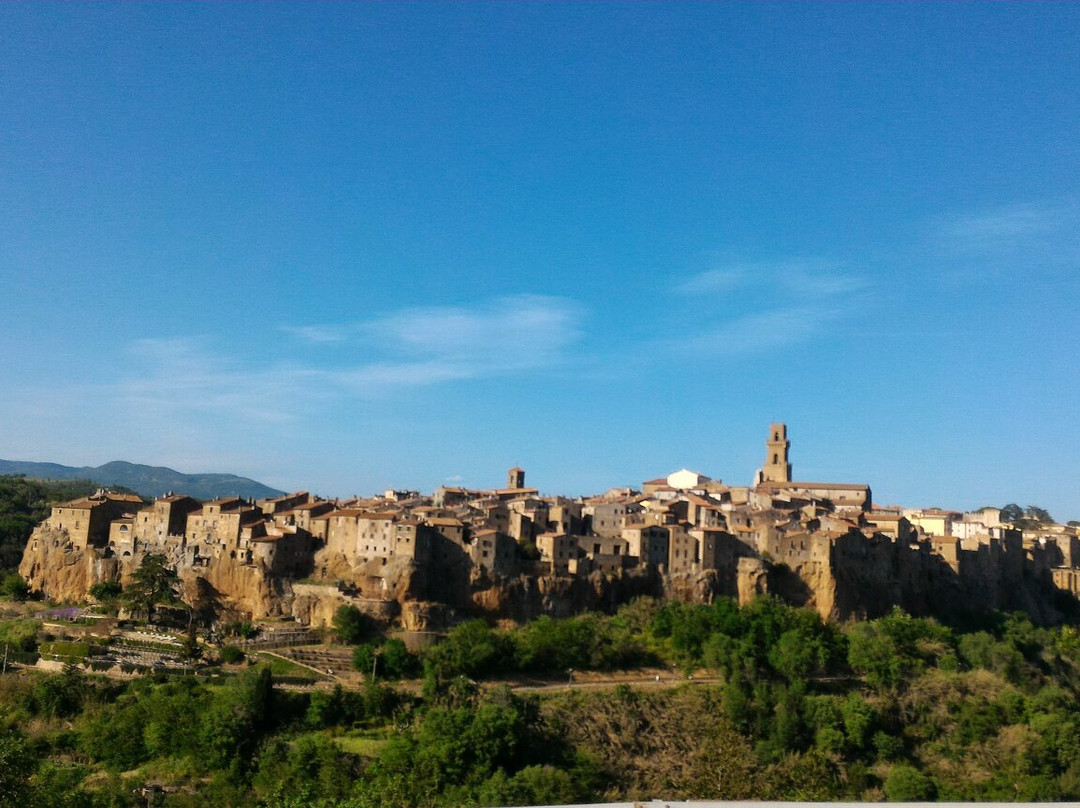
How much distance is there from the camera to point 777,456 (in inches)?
2840

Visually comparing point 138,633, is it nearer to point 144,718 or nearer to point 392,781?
point 144,718

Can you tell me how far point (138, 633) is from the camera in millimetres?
39125

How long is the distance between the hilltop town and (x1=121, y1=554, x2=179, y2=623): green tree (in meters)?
1.01

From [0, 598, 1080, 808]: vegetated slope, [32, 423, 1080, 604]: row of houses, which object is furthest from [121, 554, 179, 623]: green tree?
[0, 598, 1080, 808]: vegetated slope

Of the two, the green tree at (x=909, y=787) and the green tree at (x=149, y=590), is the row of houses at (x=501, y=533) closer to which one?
the green tree at (x=149, y=590)

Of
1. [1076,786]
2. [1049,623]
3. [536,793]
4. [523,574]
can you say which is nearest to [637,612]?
[523,574]

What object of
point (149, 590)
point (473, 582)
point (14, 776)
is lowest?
point (14, 776)

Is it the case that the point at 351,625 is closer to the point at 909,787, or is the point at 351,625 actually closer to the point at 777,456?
the point at 909,787

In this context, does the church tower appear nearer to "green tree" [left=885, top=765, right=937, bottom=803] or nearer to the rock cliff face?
the rock cliff face

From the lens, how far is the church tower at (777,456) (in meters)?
71.4

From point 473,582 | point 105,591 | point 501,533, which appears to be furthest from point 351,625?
point 105,591

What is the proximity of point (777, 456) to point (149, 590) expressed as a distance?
4369 cm

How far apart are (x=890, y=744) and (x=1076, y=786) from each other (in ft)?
20.0

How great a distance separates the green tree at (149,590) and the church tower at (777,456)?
1642 inches
